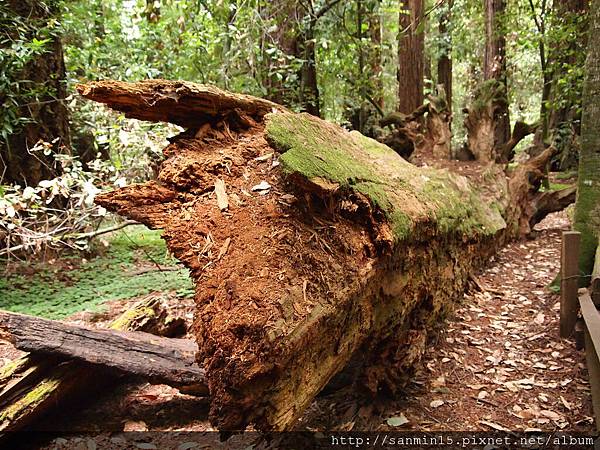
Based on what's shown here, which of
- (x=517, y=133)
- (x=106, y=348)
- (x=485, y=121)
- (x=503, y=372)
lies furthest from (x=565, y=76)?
(x=106, y=348)

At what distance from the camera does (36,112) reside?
6.39 metres

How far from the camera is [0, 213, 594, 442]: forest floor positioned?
2787 mm

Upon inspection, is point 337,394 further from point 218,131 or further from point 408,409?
point 218,131

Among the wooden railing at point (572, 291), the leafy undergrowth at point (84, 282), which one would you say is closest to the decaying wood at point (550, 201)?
the wooden railing at point (572, 291)

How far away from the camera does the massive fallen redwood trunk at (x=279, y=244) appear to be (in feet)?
5.63

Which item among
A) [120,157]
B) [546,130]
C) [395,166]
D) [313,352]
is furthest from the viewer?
[546,130]

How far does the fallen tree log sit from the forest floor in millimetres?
217

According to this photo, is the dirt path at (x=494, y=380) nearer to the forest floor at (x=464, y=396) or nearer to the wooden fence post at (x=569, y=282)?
the forest floor at (x=464, y=396)

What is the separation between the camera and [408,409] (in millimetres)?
2926

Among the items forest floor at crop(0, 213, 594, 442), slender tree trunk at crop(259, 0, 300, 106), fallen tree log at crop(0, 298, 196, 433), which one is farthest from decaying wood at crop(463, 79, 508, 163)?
fallen tree log at crop(0, 298, 196, 433)

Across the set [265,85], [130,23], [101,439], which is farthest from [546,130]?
[101,439]

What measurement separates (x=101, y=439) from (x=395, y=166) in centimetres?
319

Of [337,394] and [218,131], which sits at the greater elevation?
[218,131]

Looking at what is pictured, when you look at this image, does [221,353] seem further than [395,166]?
No
